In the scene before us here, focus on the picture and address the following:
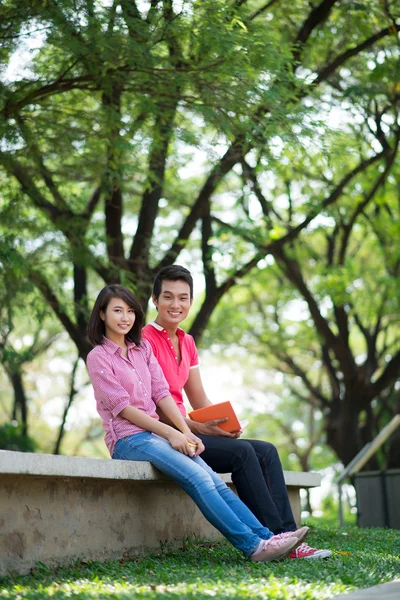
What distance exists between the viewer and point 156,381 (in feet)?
17.5

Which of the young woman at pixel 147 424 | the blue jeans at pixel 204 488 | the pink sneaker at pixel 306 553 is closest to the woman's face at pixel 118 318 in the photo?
the young woman at pixel 147 424

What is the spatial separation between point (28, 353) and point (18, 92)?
3.59 meters

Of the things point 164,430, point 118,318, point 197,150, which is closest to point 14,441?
point 197,150

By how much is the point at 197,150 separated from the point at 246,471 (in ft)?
15.3

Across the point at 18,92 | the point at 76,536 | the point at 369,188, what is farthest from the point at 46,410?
the point at 76,536

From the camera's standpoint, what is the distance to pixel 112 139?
829 cm

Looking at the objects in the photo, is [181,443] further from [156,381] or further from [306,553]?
[306,553]

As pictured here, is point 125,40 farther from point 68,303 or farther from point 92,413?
point 92,413

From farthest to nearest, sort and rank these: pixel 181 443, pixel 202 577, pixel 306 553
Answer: pixel 306 553 < pixel 181 443 < pixel 202 577

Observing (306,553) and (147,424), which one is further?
(306,553)

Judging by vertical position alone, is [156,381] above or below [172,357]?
below

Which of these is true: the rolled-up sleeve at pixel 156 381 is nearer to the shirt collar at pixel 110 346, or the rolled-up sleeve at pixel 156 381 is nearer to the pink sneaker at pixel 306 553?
the shirt collar at pixel 110 346

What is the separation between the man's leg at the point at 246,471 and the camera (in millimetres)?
5082

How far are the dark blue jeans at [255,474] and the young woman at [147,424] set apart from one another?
224 millimetres
